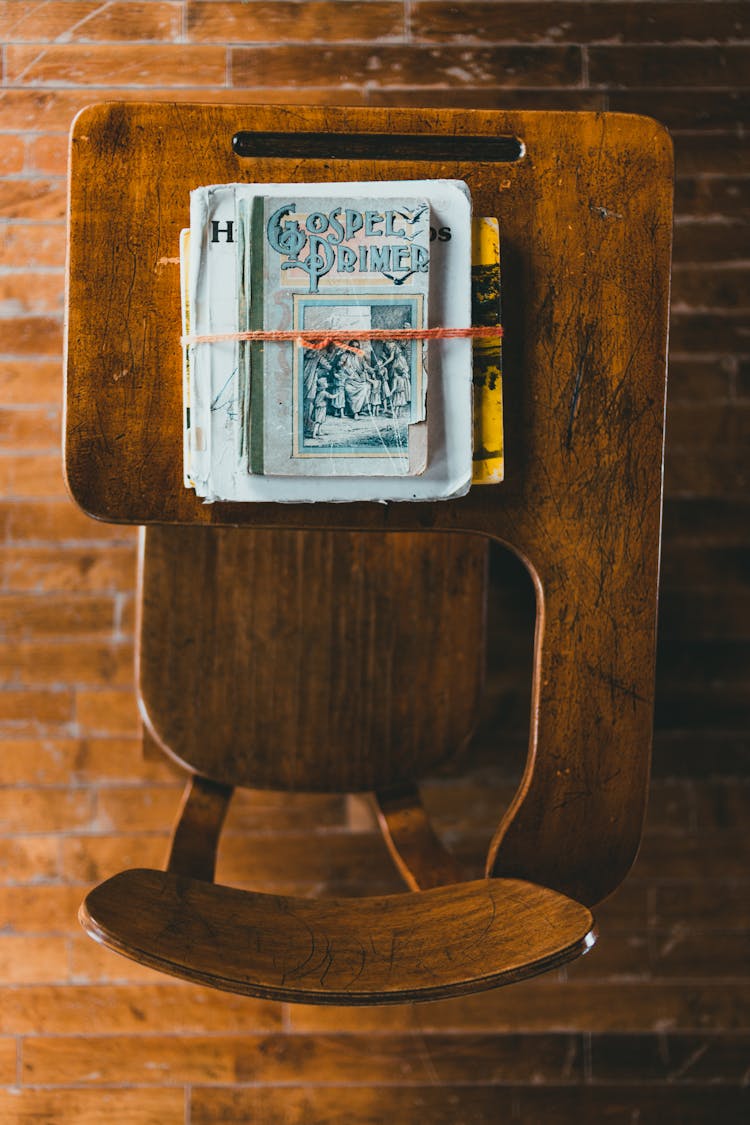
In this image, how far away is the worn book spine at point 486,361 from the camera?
2.59 ft

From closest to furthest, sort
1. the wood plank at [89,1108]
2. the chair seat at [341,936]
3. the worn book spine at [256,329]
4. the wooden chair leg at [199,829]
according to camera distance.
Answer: the chair seat at [341,936], the worn book spine at [256,329], the wooden chair leg at [199,829], the wood plank at [89,1108]

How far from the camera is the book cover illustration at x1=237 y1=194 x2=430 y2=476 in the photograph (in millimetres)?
771

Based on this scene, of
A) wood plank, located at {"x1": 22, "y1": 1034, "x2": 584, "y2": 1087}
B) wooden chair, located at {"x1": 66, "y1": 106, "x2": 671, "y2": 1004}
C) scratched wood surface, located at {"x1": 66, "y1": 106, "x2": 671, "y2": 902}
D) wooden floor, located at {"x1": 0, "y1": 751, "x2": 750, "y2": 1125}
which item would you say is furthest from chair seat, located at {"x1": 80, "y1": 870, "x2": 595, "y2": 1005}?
wood plank, located at {"x1": 22, "y1": 1034, "x2": 584, "y2": 1087}

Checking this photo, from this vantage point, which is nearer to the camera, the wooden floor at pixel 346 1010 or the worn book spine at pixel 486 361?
the worn book spine at pixel 486 361

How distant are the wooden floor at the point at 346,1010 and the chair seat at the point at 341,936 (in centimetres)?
65

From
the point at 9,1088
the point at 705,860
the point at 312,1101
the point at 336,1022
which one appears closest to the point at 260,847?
the point at 336,1022

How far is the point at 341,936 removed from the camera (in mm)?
717

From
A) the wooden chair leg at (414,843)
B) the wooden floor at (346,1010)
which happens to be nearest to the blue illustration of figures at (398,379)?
the wooden chair leg at (414,843)

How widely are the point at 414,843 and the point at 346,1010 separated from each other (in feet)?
1.60

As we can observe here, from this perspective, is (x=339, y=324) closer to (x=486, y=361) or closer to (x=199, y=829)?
(x=486, y=361)

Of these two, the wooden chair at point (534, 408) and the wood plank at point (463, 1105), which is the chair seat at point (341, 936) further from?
the wood plank at point (463, 1105)

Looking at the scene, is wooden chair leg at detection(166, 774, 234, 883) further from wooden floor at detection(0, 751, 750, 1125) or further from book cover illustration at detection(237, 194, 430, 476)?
book cover illustration at detection(237, 194, 430, 476)

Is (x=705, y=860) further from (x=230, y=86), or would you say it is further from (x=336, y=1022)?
(x=230, y=86)

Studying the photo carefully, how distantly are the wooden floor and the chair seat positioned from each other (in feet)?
2.15
